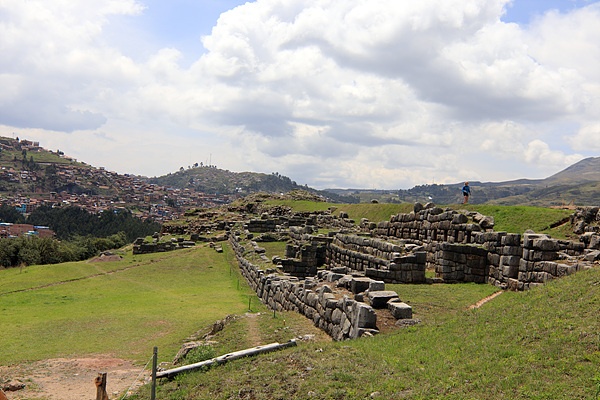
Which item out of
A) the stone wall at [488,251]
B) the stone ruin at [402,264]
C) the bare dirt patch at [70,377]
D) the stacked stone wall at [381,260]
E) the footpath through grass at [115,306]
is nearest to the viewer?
the bare dirt patch at [70,377]

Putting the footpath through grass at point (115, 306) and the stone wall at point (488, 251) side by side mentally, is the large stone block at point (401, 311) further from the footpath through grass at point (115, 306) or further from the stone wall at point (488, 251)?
the footpath through grass at point (115, 306)

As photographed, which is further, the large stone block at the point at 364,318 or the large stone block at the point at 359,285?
the large stone block at the point at 359,285

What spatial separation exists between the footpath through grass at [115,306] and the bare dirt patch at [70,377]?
0.70 m

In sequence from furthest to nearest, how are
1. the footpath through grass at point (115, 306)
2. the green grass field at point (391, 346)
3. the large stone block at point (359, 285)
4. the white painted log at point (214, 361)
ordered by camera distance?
the footpath through grass at point (115, 306)
the large stone block at point (359, 285)
the white painted log at point (214, 361)
the green grass field at point (391, 346)

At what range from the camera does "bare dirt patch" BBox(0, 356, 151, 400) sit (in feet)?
37.5

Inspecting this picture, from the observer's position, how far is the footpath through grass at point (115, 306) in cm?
1555

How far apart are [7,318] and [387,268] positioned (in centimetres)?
1609

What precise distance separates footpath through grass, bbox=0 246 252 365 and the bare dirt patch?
2.29 feet

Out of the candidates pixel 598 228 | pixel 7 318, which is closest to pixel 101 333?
pixel 7 318

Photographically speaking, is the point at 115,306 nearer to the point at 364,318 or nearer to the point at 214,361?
the point at 214,361

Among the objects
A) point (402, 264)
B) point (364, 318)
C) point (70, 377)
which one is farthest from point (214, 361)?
point (402, 264)

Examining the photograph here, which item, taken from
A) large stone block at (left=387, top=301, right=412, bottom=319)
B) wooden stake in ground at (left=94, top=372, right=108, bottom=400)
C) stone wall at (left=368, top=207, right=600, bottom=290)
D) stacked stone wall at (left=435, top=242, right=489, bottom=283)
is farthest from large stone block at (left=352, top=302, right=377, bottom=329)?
stacked stone wall at (left=435, top=242, right=489, bottom=283)

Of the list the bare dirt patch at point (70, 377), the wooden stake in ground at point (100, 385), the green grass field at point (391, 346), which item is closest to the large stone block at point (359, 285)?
the green grass field at point (391, 346)

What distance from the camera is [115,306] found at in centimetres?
2233
